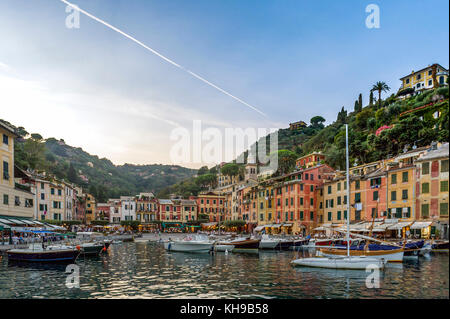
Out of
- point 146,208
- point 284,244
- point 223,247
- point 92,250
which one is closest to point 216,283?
point 92,250

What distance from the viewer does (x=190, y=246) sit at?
3825 centimetres

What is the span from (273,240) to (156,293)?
99.8 feet

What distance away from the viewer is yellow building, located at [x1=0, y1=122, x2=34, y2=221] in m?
30.4

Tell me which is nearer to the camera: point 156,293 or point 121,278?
point 156,293

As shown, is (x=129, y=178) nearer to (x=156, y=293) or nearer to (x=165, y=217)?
(x=165, y=217)

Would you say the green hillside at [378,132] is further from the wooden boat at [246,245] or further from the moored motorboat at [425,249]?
the wooden boat at [246,245]

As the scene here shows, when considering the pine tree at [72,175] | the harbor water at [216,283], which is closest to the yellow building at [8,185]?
the harbor water at [216,283]

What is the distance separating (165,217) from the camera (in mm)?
89062

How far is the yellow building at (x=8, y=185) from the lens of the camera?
30422 mm

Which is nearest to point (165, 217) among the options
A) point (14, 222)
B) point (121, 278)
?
point (14, 222)

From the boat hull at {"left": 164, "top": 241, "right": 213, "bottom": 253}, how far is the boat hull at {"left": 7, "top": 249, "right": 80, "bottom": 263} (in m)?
14.1

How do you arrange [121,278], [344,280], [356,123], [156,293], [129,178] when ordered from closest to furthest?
[156,293]
[344,280]
[121,278]
[356,123]
[129,178]

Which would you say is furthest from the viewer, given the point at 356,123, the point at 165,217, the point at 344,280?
the point at 165,217
